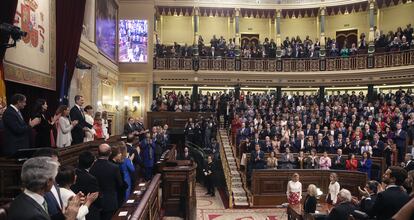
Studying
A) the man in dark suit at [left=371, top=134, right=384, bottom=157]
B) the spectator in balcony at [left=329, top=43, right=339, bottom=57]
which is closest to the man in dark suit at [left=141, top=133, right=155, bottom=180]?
the man in dark suit at [left=371, top=134, right=384, bottom=157]

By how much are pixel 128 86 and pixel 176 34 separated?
20.1 ft

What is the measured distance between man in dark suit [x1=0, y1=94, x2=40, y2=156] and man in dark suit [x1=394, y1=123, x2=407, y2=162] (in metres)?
11.6

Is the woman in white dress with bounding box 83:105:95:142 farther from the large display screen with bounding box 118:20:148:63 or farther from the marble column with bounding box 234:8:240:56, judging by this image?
the marble column with bounding box 234:8:240:56

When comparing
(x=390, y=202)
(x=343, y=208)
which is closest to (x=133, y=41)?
A: (x=343, y=208)

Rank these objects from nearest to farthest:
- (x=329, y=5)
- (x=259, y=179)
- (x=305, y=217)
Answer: (x=305, y=217), (x=259, y=179), (x=329, y=5)

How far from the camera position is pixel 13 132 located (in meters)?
5.17

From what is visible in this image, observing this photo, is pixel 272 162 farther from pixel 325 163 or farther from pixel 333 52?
pixel 333 52

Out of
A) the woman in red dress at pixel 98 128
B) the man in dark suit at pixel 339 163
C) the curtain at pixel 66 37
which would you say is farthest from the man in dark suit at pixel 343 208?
the man in dark suit at pixel 339 163

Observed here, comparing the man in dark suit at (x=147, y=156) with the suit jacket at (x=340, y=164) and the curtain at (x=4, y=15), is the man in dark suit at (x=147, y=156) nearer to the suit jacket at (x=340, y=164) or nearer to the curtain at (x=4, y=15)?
the curtain at (x=4, y=15)

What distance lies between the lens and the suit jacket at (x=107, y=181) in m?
4.34

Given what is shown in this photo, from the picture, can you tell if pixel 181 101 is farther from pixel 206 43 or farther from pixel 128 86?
pixel 206 43

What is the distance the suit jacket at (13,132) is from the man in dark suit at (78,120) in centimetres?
183

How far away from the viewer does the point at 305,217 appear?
7.98m

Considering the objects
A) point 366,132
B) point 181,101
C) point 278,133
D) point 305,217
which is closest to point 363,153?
point 366,132
